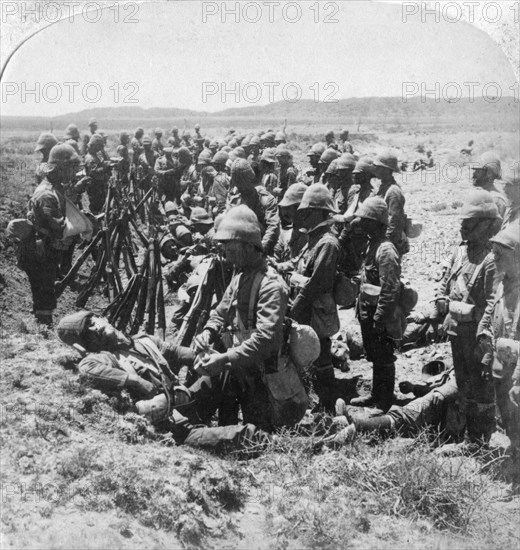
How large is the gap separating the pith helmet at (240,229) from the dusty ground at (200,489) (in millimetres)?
1576

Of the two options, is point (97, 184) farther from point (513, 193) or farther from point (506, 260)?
point (506, 260)

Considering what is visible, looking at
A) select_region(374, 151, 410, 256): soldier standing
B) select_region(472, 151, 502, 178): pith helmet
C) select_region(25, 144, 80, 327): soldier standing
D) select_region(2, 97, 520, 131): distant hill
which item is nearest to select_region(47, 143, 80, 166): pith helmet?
select_region(25, 144, 80, 327): soldier standing

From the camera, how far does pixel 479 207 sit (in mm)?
5082

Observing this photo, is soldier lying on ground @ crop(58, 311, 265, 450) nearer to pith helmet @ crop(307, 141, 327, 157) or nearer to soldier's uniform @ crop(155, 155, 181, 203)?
pith helmet @ crop(307, 141, 327, 157)

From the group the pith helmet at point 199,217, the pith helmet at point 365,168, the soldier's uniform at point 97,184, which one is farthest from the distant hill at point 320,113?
the pith helmet at point 365,168

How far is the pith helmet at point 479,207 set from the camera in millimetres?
5074

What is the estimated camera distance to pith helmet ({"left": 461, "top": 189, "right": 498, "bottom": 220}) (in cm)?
507

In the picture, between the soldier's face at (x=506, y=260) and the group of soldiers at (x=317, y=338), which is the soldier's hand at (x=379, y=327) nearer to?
the group of soldiers at (x=317, y=338)

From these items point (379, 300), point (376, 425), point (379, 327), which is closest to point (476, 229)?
point (379, 300)

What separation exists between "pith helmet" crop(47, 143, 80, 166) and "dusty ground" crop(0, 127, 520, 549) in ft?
10.8

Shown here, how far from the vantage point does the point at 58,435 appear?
170 inches

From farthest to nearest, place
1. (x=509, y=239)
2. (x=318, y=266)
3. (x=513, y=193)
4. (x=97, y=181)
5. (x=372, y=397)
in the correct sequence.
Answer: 1. (x=97, y=181)
2. (x=513, y=193)
3. (x=372, y=397)
4. (x=318, y=266)
5. (x=509, y=239)

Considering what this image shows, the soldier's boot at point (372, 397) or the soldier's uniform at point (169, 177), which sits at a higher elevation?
the soldier's uniform at point (169, 177)

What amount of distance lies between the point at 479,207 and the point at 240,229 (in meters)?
2.04
